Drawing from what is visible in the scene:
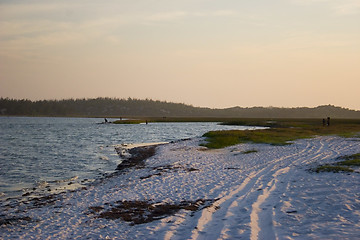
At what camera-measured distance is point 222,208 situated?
37.3ft

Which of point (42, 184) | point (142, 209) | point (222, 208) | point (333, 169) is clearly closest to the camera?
point (222, 208)

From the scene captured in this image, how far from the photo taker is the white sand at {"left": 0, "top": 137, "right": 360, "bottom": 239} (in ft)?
29.6

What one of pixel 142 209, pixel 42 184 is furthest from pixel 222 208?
pixel 42 184

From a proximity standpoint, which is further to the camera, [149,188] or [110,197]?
[149,188]

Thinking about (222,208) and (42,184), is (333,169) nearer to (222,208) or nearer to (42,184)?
(222,208)

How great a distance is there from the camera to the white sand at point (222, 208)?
9.02 m

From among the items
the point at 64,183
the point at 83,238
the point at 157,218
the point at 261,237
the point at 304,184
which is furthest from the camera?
the point at 64,183

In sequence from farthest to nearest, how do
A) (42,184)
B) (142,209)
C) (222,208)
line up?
(42,184) < (142,209) < (222,208)

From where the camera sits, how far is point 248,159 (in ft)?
78.3

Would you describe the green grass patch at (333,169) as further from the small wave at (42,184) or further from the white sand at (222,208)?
the small wave at (42,184)

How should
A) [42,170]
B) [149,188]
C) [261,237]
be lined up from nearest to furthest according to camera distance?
[261,237]
[149,188]
[42,170]

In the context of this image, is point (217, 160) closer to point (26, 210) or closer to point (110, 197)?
point (110, 197)

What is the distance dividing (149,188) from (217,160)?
9.63 m

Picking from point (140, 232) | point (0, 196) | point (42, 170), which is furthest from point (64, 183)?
point (140, 232)
